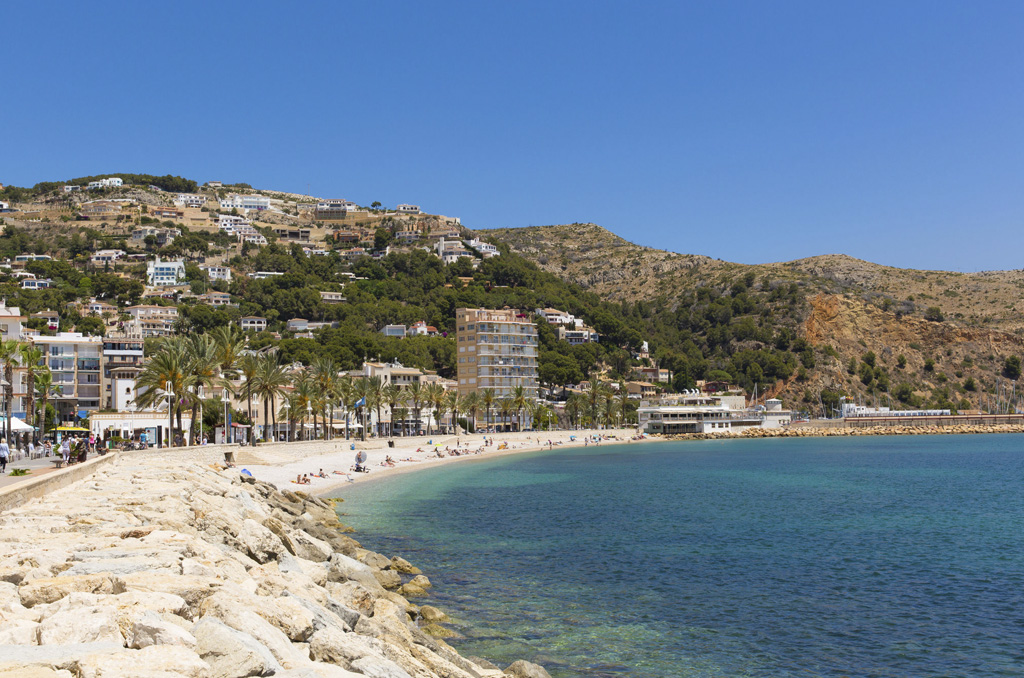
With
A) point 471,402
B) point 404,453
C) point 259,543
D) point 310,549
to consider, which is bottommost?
point 404,453

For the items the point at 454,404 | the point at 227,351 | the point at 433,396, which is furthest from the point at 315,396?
the point at 454,404

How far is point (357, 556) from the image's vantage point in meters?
22.2

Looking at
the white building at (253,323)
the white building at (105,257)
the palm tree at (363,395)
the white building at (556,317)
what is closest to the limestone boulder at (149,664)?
the palm tree at (363,395)

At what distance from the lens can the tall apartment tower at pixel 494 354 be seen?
4417 inches

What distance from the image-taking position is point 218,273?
16400cm

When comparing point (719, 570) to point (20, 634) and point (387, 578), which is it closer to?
point (387, 578)

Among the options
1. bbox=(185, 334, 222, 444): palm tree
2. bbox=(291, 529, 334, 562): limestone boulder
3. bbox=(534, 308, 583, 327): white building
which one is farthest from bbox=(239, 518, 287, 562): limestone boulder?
bbox=(534, 308, 583, 327): white building

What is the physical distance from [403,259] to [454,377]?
59909 mm

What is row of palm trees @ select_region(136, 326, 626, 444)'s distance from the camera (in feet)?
161

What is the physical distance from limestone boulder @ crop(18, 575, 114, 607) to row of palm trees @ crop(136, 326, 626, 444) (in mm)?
39019

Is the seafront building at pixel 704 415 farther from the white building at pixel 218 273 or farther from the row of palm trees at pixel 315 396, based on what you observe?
the white building at pixel 218 273

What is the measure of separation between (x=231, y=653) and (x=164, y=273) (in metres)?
167

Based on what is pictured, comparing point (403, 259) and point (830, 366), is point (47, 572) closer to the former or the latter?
point (830, 366)

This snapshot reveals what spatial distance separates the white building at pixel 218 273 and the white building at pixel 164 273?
16.3ft
